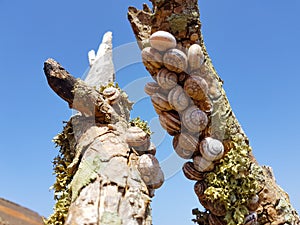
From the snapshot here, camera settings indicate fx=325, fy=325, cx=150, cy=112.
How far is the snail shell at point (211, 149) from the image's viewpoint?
1.58 metres

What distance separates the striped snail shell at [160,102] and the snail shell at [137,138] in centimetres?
27

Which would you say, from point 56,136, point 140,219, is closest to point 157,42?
point 140,219

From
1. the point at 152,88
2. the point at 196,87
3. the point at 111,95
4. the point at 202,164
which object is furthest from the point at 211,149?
the point at 111,95

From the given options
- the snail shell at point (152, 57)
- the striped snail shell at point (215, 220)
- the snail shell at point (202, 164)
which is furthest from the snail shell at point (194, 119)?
the striped snail shell at point (215, 220)

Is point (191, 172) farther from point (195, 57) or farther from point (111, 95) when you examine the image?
point (111, 95)

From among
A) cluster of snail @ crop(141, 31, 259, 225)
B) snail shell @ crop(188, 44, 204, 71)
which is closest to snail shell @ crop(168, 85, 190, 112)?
cluster of snail @ crop(141, 31, 259, 225)

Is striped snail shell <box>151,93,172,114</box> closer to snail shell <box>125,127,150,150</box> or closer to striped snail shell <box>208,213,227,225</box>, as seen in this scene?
snail shell <box>125,127,150,150</box>

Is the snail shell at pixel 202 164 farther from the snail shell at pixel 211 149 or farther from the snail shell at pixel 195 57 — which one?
the snail shell at pixel 195 57

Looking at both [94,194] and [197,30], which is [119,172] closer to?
[94,194]

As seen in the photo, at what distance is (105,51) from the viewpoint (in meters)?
2.53

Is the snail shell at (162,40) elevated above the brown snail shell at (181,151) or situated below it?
above

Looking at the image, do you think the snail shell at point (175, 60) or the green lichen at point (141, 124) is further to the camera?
the green lichen at point (141, 124)

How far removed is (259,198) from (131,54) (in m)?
1.07

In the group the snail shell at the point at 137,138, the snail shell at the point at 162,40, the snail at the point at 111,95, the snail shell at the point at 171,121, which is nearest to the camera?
the snail shell at the point at 162,40
